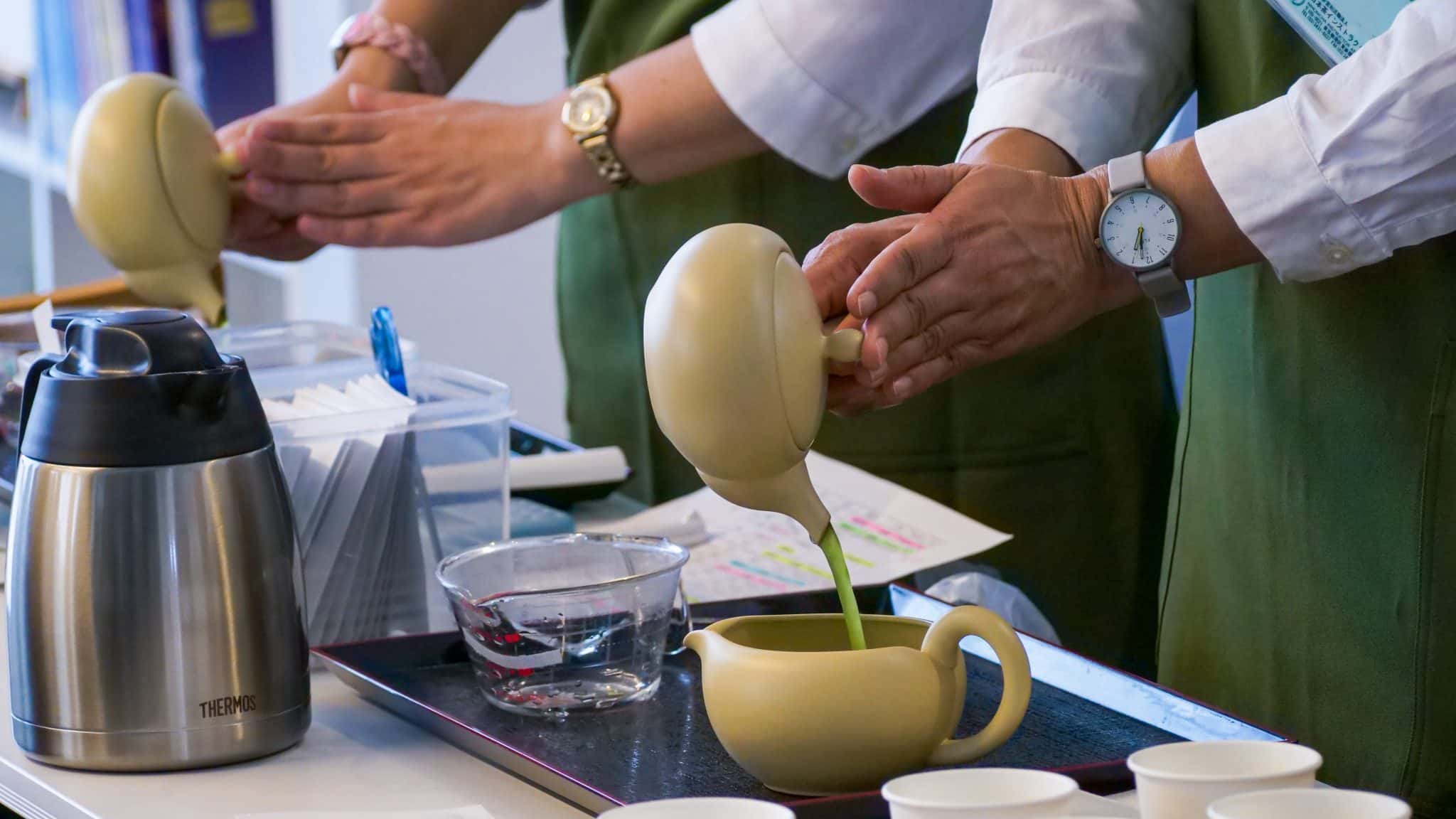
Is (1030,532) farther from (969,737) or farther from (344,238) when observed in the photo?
(969,737)

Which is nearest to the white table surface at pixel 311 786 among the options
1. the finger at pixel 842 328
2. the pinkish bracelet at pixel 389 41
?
the finger at pixel 842 328

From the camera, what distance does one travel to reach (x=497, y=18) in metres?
1.73

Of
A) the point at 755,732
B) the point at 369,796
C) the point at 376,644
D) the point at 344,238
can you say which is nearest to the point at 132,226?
the point at 344,238

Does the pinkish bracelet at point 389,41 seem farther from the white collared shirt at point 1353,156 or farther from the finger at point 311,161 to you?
the white collared shirt at point 1353,156

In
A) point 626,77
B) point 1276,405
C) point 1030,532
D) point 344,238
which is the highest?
point 626,77

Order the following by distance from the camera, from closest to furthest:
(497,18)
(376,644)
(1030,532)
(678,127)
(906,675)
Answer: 1. (906,675)
2. (376,644)
3. (678,127)
4. (1030,532)
5. (497,18)

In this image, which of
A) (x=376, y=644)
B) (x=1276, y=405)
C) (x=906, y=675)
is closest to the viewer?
(x=906, y=675)

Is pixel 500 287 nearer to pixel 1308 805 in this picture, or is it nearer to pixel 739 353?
pixel 739 353

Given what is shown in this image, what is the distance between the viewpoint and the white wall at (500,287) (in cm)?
300

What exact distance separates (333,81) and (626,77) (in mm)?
385

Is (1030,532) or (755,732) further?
(1030,532)

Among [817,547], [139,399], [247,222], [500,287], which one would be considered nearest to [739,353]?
[139,399]

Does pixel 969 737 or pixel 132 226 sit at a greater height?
pixel 132 226

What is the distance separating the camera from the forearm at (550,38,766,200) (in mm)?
1349
